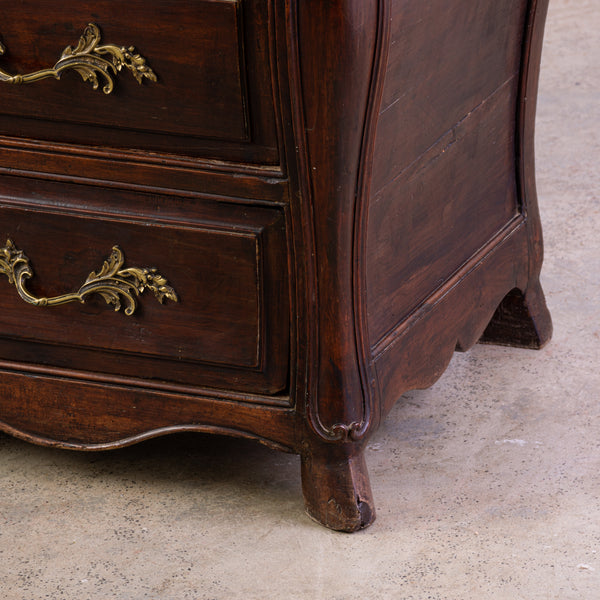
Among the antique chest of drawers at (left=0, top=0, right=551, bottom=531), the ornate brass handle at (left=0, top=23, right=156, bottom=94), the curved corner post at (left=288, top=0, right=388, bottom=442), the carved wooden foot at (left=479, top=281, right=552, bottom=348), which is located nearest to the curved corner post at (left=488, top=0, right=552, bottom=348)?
the carved wooden foot at (left=479, top=281, right=552, bottom=348)

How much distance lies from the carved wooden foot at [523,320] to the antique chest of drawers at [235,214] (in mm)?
366

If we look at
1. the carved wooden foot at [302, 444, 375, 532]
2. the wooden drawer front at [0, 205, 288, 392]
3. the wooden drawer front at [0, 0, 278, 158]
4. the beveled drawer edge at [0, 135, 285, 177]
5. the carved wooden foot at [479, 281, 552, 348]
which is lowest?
the carved wooden foot at [479, 281, 552, 348]

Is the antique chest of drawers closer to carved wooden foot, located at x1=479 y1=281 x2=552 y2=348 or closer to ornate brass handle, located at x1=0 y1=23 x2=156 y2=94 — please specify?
ornate brass handle, located at x1=0 y1=23 x2=156 y2=94

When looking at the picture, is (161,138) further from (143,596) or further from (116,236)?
(143,596)

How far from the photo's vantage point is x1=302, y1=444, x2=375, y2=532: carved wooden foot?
149cm

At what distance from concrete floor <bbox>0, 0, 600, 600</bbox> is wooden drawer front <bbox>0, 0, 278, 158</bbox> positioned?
1.63 ft

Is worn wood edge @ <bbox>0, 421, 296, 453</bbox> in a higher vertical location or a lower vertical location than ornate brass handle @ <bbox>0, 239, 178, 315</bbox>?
lower

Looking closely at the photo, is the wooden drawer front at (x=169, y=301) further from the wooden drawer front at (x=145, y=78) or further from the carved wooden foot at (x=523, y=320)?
the carved wooden foot at (x=523, y=320)

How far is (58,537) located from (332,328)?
0.46 meters

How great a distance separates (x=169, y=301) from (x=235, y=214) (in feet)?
0.49

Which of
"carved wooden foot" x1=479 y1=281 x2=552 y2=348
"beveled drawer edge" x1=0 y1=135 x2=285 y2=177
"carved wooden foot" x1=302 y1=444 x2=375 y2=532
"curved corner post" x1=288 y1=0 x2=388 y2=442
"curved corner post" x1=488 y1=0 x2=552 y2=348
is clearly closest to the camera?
"curved corner post" x1=288 y1=0 x2=388 y2=442

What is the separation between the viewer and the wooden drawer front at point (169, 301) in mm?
1431

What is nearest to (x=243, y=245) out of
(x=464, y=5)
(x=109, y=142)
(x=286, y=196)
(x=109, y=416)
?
(x=286, y=196)

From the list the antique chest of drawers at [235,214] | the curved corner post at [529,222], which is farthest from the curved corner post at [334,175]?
the curved corner post at [529,222]
